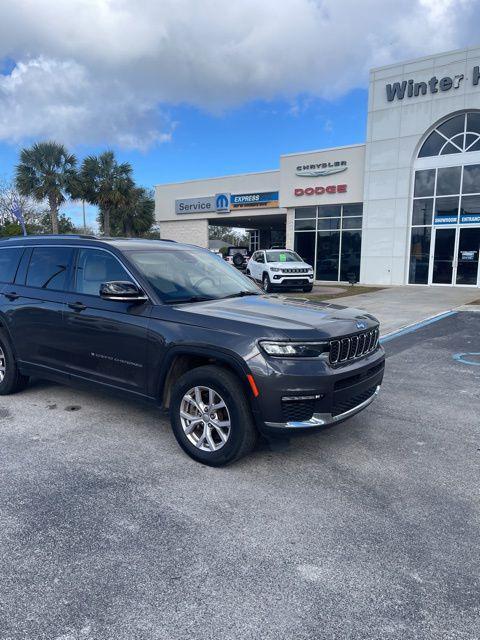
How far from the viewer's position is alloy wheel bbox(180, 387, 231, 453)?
3.66 m

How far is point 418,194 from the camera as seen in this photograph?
72.3 feet

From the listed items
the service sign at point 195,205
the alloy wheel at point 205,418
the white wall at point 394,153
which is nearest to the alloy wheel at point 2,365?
the alloy wheel at point 205,418

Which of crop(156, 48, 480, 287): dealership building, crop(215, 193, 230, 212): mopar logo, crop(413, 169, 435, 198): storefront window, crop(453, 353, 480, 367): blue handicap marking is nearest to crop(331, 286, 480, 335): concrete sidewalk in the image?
crop(453, 353, 480, 367): blue handicap marking

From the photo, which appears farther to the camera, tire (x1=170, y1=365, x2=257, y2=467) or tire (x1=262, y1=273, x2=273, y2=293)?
tire (x1=262, y1=273, x2=273, y2=293)

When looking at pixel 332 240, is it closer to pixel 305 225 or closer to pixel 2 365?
pixel 305 225

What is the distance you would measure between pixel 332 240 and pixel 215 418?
2299cm

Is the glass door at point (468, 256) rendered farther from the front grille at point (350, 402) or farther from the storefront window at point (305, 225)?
the front grille at point (350, 402)

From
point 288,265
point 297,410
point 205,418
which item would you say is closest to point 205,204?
point 288,265

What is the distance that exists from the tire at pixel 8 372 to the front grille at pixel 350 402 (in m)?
3.74

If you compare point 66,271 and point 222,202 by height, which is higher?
point 222,202

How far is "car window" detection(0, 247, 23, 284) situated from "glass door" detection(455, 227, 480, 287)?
19795mm

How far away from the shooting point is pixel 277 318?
148 inches

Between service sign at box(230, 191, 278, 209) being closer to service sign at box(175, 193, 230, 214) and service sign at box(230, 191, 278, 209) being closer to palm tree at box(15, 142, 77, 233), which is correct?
service sign at box(175, 193, 230, 214)

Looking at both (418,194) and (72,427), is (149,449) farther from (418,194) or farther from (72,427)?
(418,194)
